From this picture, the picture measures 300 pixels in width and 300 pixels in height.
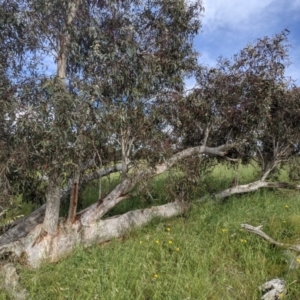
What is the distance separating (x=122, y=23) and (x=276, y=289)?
5104 mm

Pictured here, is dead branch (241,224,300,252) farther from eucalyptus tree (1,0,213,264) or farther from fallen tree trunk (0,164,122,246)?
fallen tree trunk (0,164,122,246)

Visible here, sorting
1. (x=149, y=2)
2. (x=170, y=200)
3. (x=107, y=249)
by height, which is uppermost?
(x=149, y=2)

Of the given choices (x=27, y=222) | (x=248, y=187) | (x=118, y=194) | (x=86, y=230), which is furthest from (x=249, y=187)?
(x=27, y=222)

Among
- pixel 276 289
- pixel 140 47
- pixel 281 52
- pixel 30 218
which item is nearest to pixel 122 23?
pixel 140 47

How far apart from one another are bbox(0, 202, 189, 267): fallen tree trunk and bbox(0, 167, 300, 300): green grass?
7.7 inches

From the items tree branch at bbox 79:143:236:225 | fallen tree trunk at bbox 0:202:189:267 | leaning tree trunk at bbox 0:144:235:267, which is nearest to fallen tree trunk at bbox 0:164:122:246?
leaning tree trunk at bbox 0:144:235:267

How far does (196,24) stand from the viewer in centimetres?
711

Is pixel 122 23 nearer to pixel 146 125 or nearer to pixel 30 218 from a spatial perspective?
pixel 146 125

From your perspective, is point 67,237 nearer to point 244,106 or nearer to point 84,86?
point 84,86

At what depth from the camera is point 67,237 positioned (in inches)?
223

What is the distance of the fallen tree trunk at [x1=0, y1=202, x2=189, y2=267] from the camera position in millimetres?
5301

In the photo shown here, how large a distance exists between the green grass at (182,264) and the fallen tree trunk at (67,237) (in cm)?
20

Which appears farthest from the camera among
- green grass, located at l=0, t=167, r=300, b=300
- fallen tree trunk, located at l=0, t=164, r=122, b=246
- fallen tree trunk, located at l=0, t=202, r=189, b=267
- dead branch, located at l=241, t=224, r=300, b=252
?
fallen tree trunk, located at l=0, t=164, r=122, b=246

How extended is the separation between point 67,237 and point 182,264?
7.06ft
